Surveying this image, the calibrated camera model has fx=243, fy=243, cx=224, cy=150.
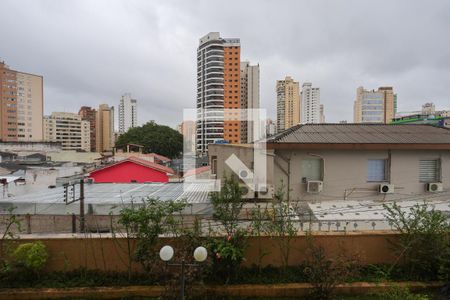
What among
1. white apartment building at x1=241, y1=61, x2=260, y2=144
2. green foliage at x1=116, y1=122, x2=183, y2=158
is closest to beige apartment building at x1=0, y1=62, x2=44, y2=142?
green foliage at x1=116, y1=122, x2=183, y2=158

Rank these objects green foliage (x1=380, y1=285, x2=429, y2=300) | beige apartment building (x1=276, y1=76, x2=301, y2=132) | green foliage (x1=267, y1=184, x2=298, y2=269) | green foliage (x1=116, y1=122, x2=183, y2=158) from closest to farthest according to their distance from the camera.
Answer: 1. green foliage (x1=380, y1=285, x2=429, y2=300)
2. green foliage (x1=267, y1=184, x2=298, y2=269)
3. green foliage (x1=116, y1=122, x2=183, y2=158)
4. beige apartment building (x1=276, y1=76, x2=301, y2=132)

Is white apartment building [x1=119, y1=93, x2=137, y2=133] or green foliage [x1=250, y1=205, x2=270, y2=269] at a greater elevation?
white apartment building [x1=119, y1=93, x2=137, y2=133]

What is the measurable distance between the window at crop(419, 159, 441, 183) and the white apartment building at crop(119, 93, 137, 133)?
104 m

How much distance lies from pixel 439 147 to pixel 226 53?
57.2 m

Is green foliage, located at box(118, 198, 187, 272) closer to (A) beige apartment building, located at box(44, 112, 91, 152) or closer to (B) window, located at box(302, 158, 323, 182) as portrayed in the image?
(B) window, located at box(302, 158, 323, 182)

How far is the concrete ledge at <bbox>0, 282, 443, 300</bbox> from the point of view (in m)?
3.29

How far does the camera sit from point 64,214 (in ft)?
26.9

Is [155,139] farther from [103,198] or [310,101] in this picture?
[310,101]

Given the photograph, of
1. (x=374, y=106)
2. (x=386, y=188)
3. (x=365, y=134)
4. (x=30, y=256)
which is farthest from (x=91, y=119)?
(x=386, y=188)

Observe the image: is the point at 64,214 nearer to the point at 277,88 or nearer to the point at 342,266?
the point at 342,266

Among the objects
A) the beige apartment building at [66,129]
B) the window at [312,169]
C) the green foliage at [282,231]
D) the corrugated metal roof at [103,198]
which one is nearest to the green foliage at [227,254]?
the green foliage at [282,231]

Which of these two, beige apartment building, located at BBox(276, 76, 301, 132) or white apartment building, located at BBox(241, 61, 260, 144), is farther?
beige apartment building, located at BBox(276, 76, 301, 132)

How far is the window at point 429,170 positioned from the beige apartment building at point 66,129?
74895mm

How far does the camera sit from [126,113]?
101m
